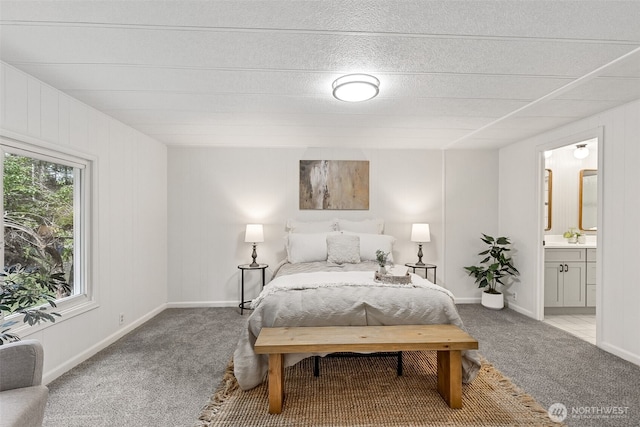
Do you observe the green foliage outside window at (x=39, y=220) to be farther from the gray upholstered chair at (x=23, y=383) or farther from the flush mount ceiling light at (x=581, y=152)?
the flush mount ceiling light at (x=581, y=152)

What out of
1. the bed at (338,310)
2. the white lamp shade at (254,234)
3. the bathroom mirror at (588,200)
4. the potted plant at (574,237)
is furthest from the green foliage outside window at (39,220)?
the bathroom mirror at (588,200)

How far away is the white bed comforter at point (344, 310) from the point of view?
236 centimetres

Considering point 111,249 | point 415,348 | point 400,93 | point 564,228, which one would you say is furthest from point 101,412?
point 564,228

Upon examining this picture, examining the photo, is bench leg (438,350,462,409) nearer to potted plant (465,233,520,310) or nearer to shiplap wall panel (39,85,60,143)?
potted plant (465,233,520,310)

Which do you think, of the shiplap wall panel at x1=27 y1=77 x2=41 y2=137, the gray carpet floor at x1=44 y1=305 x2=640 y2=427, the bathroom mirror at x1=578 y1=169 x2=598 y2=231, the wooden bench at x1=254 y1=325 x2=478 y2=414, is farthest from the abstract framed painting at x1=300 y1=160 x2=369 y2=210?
the bathroom mirror at x1=578 y1=169 x2=598 y2=231

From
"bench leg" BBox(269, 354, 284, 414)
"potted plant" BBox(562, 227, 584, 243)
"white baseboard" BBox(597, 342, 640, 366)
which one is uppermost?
"potted plant" BBox(562, 227, 584, 243)

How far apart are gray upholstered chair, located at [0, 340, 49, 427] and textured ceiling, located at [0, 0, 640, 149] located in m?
1.63

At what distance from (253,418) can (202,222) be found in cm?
311

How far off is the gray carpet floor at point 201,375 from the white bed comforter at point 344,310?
47 cm

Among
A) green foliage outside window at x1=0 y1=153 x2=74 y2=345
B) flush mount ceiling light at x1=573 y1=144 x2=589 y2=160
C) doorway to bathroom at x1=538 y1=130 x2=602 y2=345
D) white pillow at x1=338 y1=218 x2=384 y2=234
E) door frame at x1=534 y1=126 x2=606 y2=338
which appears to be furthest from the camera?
white pillow at x1=338 y1=218 x2=384 y2=234

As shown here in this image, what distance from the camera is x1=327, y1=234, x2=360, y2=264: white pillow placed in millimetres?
3780

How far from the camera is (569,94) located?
8.61 feet

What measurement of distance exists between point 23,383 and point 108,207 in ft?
6.86

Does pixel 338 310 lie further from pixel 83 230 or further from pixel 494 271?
pixel 494 271
